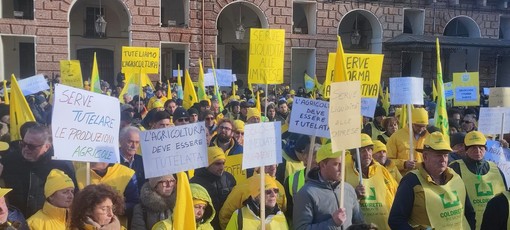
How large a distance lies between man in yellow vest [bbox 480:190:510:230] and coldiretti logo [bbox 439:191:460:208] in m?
0.23

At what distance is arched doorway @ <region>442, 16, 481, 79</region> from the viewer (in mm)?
30922

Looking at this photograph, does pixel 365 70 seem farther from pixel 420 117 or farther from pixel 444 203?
pixel 444 203

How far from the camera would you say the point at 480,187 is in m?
4.85

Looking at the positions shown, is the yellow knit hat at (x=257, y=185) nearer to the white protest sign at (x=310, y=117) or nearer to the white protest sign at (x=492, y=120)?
the white protest sign at (x=310, y=117)

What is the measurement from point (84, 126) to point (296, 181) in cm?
184

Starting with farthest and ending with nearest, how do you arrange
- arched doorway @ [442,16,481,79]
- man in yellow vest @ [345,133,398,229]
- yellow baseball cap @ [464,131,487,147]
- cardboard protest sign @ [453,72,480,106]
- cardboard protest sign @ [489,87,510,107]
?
arched doorway @ [442,16,481,79], cardboard protest sign @ [453,72,480,106], cardboard protest sign @ [489,87,510,107], yellow baseball cap @ [464,131,487,147], man in yellow vest @ [345,133,398,229]

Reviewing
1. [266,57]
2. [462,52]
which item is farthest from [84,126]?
[462,52]

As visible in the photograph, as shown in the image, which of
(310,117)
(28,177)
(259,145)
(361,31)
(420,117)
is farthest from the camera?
(361,31)

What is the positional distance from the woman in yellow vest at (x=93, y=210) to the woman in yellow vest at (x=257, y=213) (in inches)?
37.8

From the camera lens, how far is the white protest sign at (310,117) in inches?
219

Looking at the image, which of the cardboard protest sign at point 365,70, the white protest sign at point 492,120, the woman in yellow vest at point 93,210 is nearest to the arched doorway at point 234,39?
the cardboard protest sign at point 365,70

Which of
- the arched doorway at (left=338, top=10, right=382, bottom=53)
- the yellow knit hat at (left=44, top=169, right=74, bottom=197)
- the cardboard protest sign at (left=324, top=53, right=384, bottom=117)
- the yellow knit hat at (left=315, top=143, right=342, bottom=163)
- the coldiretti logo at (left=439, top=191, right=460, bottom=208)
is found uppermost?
the arched doorway at (left=338, top=10, right=382, bottom=53)

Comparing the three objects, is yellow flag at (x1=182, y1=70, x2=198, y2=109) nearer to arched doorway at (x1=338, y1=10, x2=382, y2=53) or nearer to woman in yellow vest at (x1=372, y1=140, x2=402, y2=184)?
woman in yellow vest at (x1=372, y1=140, x2=402, y2=184)

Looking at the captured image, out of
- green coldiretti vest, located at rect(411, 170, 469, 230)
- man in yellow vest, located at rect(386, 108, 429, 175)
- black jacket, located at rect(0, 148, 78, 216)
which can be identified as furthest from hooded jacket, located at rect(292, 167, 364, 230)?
man in yellow vest, located at rect(386, 108, 429, 175)
